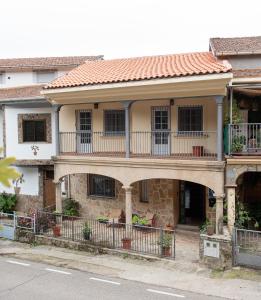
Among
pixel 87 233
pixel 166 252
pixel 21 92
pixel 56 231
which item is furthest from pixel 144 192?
pixel 21 92

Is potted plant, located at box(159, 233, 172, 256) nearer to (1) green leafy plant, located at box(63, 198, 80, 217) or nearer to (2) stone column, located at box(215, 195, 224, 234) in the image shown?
(2) stone column, located at box(215, 195, 224, 234)

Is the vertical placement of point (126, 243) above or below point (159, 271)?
above

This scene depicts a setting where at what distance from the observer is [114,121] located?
17.8 metres

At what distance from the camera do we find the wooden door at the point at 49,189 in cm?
2033

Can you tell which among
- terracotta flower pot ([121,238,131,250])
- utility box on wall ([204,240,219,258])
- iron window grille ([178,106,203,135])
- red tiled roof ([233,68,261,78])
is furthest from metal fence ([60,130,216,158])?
utility box on wall ([204,240,219,258])

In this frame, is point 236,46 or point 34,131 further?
point 34,131

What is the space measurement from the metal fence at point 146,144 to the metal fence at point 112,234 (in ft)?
9.97

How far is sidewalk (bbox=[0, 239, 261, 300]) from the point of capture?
11109mm

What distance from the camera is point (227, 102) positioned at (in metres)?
15.0

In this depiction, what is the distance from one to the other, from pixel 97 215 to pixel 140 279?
741 cm

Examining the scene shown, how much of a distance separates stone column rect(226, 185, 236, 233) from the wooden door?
9.83 metres

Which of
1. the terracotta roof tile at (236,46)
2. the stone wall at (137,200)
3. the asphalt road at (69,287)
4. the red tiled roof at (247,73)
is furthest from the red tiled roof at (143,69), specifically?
the asphalt road at (69,287)

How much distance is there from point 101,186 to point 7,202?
5025mm

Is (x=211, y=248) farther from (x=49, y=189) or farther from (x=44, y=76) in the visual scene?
(x=44, y=76)
